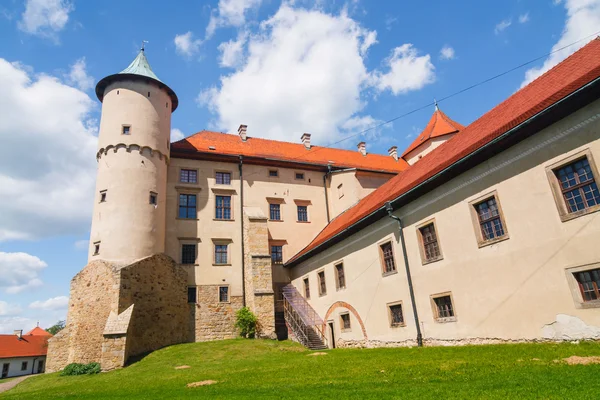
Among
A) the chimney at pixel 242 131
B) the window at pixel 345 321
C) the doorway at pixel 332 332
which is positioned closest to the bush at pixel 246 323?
the doorway at pixel 332 332

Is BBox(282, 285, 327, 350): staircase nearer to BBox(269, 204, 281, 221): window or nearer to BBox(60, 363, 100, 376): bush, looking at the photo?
BBox(269, 204, 281, 221): window

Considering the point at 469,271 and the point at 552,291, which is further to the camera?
the point at 469,271

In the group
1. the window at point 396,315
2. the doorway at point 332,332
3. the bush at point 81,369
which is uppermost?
the window at point 396,315

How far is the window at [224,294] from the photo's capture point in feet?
82.2

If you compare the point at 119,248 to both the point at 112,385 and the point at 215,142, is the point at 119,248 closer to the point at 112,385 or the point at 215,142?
the point at 112,385

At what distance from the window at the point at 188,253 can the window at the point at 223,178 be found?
202 inches

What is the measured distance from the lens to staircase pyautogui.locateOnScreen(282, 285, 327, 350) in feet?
70.1

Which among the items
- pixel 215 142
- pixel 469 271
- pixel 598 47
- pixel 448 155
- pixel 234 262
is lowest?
pixel 469 271

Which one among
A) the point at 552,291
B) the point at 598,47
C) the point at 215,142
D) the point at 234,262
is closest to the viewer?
the point at 552,291

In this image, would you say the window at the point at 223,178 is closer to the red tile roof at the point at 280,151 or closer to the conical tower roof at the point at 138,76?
the red tile roof at the point at 280,151

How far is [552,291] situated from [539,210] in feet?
7.06

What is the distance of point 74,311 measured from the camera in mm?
20781

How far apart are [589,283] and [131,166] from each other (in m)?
22.8

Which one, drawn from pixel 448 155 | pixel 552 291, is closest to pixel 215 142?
pixel 448 155
